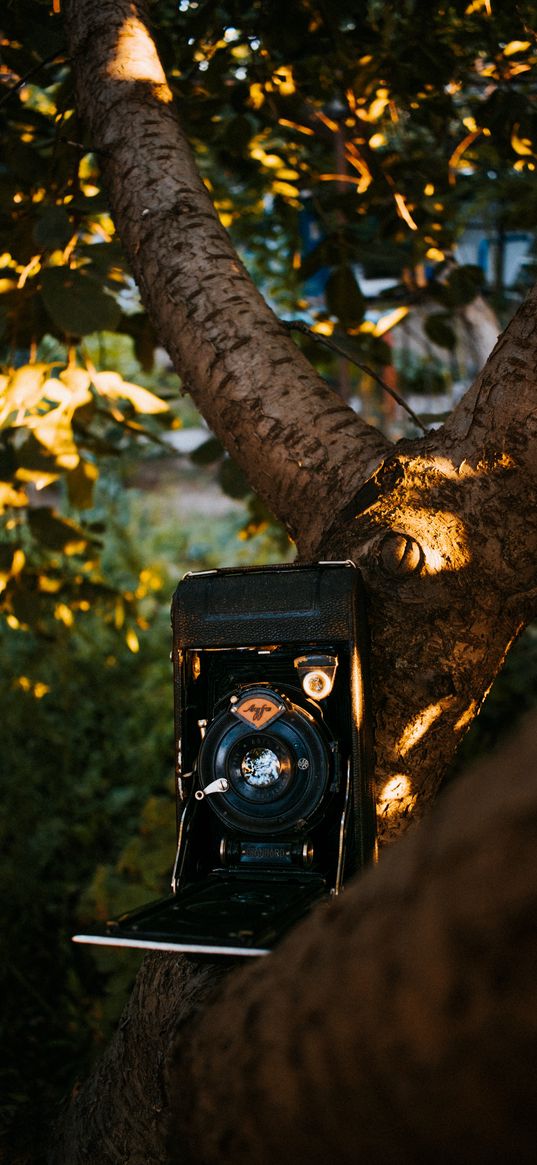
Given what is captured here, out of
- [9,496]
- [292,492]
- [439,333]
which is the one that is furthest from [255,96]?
[292,492]

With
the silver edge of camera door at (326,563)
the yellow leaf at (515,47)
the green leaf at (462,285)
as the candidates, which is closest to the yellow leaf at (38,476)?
the silver edge of camera door at (326,563)

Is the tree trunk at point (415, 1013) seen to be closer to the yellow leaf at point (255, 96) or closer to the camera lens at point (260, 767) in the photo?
the camera lens at point (260, 767)

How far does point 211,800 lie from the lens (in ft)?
3.66

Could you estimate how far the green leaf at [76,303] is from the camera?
1.41 meters

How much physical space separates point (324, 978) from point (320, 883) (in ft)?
1.78

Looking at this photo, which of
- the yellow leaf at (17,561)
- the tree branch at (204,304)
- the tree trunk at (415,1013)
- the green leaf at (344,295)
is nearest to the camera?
the tree trunk at (415,1013)

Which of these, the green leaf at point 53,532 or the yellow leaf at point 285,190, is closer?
the green leaf at point 53,532

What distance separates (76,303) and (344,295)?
3.02 ft

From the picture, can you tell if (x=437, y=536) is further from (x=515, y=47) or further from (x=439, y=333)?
(x=515, y=47)

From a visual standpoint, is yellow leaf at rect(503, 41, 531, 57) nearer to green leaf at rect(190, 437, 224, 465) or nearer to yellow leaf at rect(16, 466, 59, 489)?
green leaf at rect(190, 437, 224, 465)

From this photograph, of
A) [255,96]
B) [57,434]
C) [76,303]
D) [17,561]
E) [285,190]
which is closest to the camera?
[76,303]

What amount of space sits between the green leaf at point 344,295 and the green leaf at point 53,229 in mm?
877

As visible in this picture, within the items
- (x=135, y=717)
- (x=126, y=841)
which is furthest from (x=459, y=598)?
(x=135, y=717)

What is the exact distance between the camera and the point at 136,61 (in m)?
1.52
